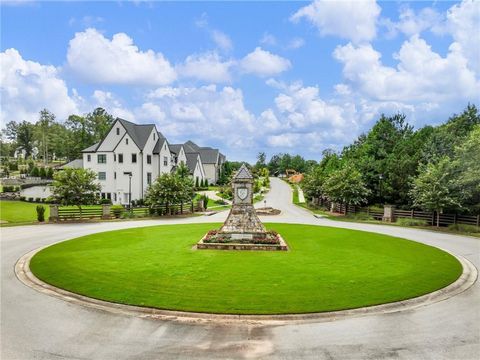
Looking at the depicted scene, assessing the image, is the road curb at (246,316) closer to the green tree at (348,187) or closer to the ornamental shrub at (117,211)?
the ornamental shrub at (117,211)

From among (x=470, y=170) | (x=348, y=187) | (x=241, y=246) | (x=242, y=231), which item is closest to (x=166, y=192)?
(x=242, y=231)

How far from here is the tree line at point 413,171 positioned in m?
28.6

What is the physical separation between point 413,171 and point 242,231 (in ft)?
81.9

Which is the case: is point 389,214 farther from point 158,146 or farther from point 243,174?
point 158,146

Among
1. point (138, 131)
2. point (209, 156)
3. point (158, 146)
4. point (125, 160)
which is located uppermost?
point (138, 131)

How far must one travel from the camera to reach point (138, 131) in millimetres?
51688

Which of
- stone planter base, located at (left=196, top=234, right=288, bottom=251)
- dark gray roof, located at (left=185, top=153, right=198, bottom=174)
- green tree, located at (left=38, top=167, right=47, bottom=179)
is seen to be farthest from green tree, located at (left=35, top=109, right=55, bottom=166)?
stone planter base, located at (left=196, top=234, right=288, bottom=251)

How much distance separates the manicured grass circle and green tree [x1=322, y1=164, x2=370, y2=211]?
1610 centimetres

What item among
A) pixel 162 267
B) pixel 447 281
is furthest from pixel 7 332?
pixel 447 281

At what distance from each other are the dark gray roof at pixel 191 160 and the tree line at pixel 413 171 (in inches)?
1060

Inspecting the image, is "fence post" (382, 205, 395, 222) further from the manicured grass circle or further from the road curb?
the road curb

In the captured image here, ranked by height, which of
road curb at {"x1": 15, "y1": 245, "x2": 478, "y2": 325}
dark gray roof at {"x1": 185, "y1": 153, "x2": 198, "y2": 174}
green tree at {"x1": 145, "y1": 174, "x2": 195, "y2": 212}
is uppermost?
dark gray roof at {"x1": 185, "y1": 153, "x2": 198, "y2": 174}

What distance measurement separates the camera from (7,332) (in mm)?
9406

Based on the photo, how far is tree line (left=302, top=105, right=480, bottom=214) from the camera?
93.7 ft
